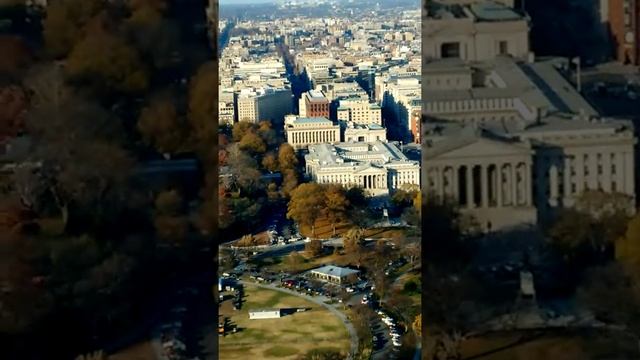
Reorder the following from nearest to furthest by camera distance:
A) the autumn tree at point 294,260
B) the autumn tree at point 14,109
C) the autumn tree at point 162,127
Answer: the autumn tree at point 14,109
the autumn tree at point 162,127
the autumn tree at point 294,260

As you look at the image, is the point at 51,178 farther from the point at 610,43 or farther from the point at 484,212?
the point at 610,43

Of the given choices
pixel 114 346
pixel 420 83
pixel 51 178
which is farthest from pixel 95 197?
pixel 420 83

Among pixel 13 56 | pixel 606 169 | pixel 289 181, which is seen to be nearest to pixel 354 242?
pixel 289 181

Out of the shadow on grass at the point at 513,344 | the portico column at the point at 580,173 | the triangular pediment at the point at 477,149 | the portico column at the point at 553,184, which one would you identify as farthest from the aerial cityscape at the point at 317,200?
the portico column at the point at 580,173

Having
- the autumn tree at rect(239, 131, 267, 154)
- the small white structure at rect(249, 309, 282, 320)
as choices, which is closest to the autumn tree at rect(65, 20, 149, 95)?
the autumn tree at rect(239, 131, 267, 154)

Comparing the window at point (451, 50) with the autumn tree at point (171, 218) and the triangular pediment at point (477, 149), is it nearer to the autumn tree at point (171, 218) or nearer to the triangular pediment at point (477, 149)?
the triangular pediment at point (477, 149)

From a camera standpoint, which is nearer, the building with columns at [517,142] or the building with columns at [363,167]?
the building with columns at [517,142]

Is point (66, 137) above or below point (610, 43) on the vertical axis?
below
